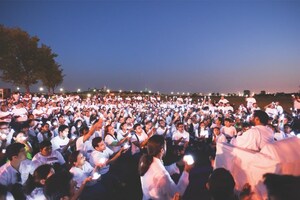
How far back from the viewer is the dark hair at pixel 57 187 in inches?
116

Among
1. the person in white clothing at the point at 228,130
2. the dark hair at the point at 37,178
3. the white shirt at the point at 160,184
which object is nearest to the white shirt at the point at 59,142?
the dark hair at the point at 37,178

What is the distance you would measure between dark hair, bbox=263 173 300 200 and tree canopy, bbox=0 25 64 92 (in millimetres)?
40164

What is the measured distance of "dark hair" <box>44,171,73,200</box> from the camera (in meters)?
2.96

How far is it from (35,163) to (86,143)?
7.41ft

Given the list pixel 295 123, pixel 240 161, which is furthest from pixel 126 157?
pixel 295 123

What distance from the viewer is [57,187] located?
299 centimetres

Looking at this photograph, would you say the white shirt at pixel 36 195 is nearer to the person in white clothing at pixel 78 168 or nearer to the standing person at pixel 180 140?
the person in white clothing at pixel 78 168

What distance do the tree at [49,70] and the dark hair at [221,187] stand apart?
143 feet

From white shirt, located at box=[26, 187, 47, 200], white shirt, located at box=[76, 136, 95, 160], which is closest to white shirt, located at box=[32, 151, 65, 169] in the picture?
white shirt, located at box=[76, 136, 95, 160]

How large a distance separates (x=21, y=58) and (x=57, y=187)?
41411mm

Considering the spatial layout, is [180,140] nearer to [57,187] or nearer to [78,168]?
[78,168]

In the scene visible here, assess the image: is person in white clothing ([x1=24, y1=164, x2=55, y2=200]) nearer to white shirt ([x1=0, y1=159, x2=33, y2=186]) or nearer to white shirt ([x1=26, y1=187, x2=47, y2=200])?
white shirt ([x1=26, y1=187, x2=47, y2=200])

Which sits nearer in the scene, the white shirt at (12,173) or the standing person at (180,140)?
the white shirt at (12,173)

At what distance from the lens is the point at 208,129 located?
12609 millimetres
